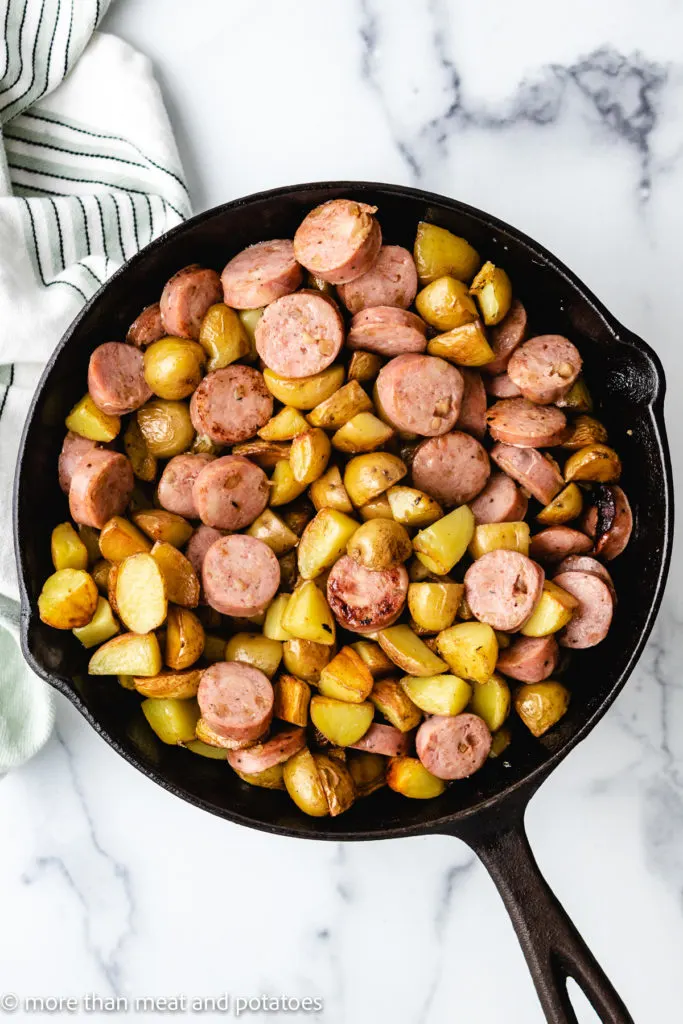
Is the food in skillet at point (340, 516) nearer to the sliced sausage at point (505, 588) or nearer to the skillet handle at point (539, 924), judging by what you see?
the sliced sausage at point (505, 588)

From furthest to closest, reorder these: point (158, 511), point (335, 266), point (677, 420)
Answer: point (677, 420) → point (158, 511) → point (335, 266)

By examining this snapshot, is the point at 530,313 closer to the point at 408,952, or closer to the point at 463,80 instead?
the point at 463,80

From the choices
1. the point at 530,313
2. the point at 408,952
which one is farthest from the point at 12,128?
the point at 408,952

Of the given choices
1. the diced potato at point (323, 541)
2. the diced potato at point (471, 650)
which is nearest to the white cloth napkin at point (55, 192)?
the diced potato at point (323, 541)

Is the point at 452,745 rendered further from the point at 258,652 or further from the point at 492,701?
the point at 258,652

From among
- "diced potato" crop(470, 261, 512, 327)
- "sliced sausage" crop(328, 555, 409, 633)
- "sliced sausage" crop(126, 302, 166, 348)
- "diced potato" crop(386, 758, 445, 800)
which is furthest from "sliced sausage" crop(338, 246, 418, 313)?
"diced potato" crop(386, 758, 445, 800)

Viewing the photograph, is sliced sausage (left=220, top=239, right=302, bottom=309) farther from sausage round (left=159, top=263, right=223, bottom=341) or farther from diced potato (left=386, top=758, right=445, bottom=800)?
diced potato (left=386, top=758, right=445, bottom=800)

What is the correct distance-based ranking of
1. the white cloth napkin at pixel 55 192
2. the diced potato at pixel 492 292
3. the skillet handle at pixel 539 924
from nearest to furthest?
the skillet handle at pixel 539 924 → the diced potato at pixel 492 292 → the white cloth napkin at pixel 55 192
